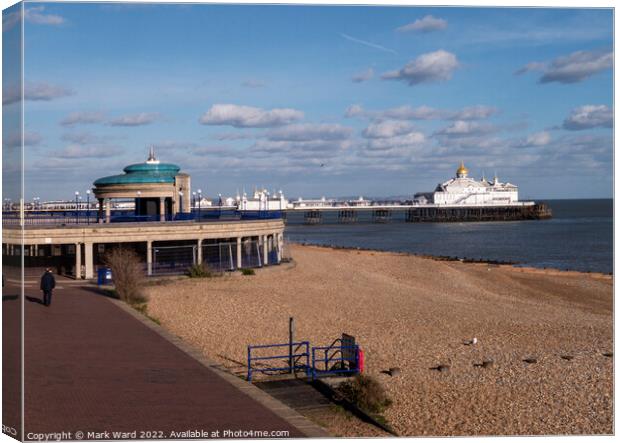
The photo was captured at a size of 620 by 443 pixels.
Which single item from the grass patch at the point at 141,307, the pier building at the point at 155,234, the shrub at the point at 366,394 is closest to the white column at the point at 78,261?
the pier building at the point at 155,234

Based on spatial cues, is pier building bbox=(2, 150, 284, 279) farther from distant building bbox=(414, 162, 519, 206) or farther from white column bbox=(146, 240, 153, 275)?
distant building bbox=(414, 162, 519, 206)

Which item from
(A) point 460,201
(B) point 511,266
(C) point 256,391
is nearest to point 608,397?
(C) point 256,391

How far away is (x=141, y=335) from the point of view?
13914mm

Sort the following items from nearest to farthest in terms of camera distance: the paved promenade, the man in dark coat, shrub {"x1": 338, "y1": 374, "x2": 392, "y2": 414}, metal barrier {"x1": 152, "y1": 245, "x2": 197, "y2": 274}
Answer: the paved promenade → shrub {"x1": 338, "y1": 374, "x2": 392, "y2": 414} → the man in dark coat → metal barrier {"x1": 152, "y1": 245, "x2": 197, "y2": 274}

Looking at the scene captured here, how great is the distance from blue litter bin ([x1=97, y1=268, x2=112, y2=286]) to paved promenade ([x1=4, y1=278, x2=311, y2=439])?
7.09 meters

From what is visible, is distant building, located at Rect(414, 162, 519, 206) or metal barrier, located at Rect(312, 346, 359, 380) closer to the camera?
metal barrier, located at Rect(312, 346, 359, 380)

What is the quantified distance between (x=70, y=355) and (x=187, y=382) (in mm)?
2215

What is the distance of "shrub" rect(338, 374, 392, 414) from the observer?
1055 centimetres

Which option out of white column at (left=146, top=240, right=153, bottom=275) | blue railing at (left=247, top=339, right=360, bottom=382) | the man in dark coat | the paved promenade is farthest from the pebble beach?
the man in dark coat

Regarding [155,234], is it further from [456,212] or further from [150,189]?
[456,212]

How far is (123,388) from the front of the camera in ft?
31.9

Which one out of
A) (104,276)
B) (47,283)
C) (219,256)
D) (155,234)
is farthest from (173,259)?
(47,283)

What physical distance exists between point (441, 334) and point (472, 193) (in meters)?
128

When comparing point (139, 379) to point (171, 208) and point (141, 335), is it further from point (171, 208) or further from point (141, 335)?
point (171, 208)
